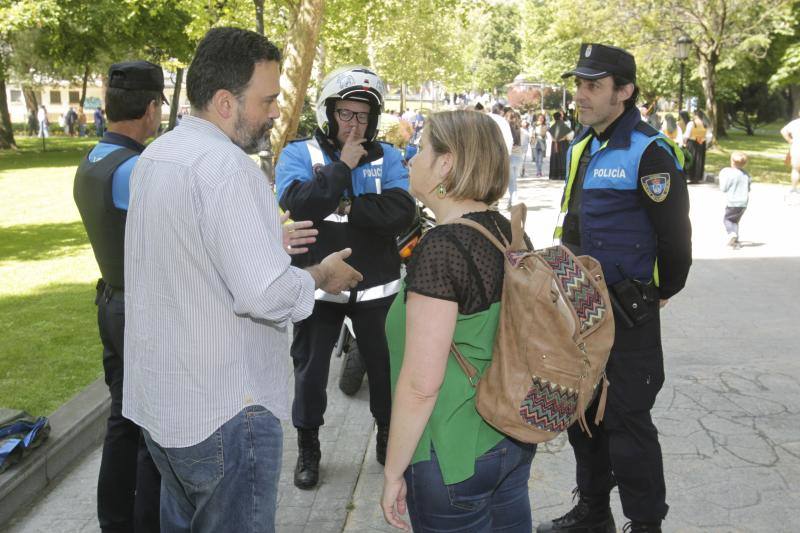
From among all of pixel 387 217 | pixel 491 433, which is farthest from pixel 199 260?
pixel 387 217

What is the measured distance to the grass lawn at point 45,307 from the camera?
593 cm

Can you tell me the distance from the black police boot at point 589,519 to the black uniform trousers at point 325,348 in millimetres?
1100

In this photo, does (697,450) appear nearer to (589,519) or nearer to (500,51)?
(589,519)

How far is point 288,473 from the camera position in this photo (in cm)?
453

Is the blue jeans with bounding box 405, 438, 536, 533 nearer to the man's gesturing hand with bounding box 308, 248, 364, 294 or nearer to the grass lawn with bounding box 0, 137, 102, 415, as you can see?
the man's gesturing hand with bounding box 308, 248, 364, 294

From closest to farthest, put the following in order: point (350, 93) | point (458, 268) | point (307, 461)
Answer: point (458, 268) → point (350, 93) → point (307, 461)

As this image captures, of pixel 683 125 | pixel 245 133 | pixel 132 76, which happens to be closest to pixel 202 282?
pixel 245 133

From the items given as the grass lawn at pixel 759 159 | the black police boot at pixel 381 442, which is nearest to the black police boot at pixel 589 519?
the black police boot at pixel 381 442

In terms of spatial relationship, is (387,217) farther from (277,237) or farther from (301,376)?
(277,237)

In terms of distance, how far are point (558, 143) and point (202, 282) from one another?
64.2 ft

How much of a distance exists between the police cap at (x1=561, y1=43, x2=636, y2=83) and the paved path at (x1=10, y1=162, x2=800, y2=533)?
82.0 inches

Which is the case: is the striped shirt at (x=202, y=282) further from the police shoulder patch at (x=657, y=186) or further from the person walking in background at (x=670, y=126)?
the person walking in background at (x=670, y=126)

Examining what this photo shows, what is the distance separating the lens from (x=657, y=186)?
129 inches

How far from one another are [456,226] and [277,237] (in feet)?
1.62
